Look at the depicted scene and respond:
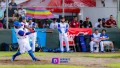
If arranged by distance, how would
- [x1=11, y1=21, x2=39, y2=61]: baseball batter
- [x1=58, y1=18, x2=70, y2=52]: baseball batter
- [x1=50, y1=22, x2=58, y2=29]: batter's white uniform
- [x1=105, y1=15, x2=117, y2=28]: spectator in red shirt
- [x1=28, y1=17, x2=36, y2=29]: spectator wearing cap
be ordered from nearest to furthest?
[x1=11, y1=21, x2=39, y2=61]: baseball batter < [x1=28, y1=17, x2=36, y2=29]: spectator wearing cap < [x1=58, y1=18, x2=70, y2=52]: baseball batter < [x1=50, y1=22, x2=58, y2=29]: batter's white uniform < [x1=105, y1=15, x2=117, y2=28]: spectator in red shirt

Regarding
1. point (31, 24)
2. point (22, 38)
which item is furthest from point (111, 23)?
point (22, 38)

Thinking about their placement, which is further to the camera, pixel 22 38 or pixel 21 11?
pixel 21 11

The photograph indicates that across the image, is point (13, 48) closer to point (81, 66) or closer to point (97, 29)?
point (97, 29)

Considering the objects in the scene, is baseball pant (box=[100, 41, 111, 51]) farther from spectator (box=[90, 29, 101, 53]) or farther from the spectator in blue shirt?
spectator (box=[90, 29, 101, 53])

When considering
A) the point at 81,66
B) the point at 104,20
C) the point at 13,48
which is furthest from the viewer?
the point at 104,20

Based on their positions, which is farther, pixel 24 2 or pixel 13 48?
pixel 24 2

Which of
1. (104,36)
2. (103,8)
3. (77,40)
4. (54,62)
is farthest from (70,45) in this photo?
(54,62)

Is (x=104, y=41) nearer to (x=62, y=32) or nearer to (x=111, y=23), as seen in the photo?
(x=111, y=23)

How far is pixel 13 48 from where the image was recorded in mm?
25453

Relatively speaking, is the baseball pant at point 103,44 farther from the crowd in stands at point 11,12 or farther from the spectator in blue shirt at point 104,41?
the crowd in stands at point 11,12

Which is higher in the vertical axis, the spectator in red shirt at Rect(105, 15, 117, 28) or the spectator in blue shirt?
the spectator in red shirt at Rect(105, 15, 117, 28)

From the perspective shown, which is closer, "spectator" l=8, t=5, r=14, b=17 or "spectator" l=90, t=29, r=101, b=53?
"spectator" l=90, t=29, r=101, b=53

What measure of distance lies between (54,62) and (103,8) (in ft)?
40.9

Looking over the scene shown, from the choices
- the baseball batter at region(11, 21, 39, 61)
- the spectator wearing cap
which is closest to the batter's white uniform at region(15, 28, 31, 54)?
the baseball batter at region(11, 21, 39, 61)
